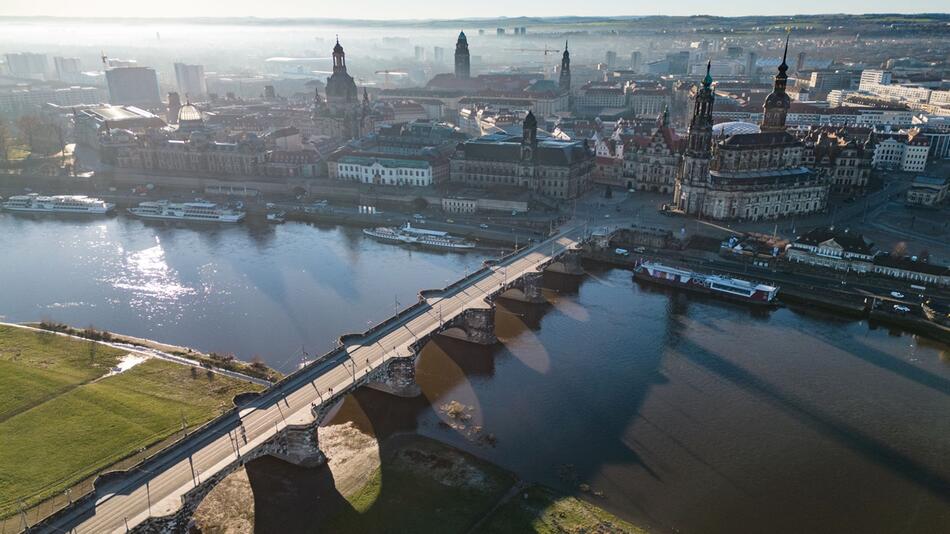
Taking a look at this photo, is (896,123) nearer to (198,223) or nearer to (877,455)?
(877,455)

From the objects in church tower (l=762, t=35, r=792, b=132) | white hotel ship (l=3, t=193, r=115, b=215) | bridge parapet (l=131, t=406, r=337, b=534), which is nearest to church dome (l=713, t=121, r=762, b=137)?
church tower (l=762, t=35, r=792, b=132)

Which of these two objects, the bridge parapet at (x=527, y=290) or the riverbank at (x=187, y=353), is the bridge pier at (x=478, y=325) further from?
the riverbank at (x=187, y=353)

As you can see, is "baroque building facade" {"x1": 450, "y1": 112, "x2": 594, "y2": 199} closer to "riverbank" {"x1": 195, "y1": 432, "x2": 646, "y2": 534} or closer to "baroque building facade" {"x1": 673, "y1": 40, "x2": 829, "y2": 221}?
"baroque building facade" {"x1": 673, "y1": 40, "x2": 829, "y2": 221}

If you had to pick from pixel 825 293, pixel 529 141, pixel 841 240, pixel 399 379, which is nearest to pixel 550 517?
pixel 399 379

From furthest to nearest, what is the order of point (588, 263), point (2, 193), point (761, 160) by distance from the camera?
point (2, 193) < point (761, 160) < point (588, 263)

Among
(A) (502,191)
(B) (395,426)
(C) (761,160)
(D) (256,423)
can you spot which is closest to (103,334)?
(D) (256,423)
